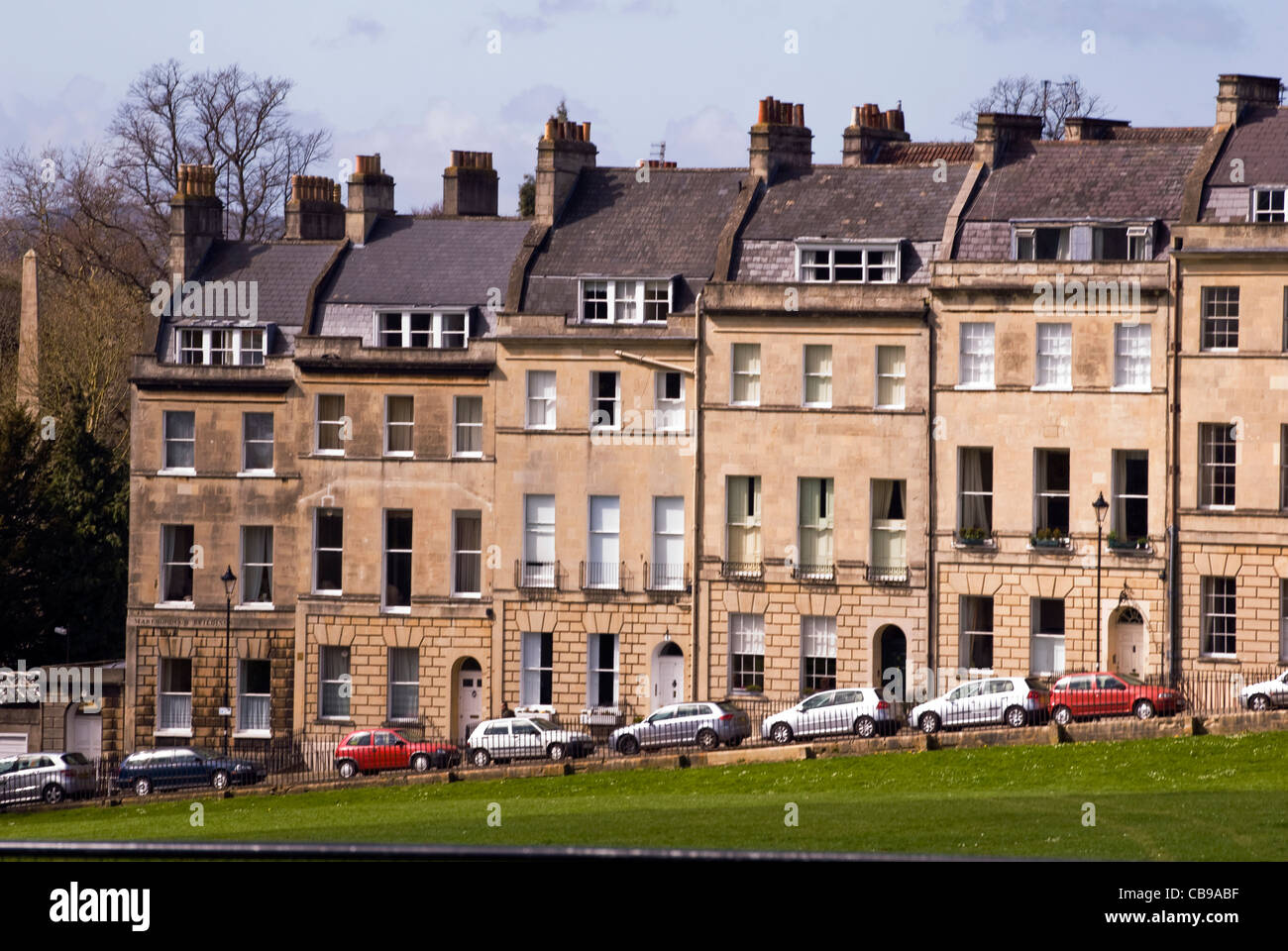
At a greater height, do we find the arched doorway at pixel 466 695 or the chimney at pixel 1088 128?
the chimney at pixel 1088 128

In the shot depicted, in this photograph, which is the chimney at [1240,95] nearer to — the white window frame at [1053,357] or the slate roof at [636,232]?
the white window frame at [1053,357]

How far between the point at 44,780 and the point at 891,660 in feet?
67.1

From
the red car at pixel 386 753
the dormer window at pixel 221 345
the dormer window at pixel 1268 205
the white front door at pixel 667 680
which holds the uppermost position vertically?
the dormer window at pixel 1268 205

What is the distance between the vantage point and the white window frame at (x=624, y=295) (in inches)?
2128

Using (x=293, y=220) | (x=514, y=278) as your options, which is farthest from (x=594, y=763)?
(x=293, y=220)

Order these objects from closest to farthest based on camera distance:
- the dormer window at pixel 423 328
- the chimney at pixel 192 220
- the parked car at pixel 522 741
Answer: the parked car at pixel 522 741 → the dormer window at pixel 423 328 → the chimney at pixel 192 220

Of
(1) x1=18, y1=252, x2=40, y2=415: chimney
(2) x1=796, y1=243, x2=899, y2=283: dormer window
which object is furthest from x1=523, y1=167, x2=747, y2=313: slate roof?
(1) x1=18, y1=252, x2=40, y2=415: chimney

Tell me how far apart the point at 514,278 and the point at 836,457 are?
10.0m

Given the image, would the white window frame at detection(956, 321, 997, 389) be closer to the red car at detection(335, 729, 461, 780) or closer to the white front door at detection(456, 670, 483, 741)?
the white front door at detection(456, 670, 483, 741)

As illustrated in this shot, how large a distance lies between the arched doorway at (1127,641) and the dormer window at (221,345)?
78.8 ft

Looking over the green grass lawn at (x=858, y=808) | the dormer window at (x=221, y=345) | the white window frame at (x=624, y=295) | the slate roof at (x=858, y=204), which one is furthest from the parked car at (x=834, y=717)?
the dormer window at (x=221, y=345)

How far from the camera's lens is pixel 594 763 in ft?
144
